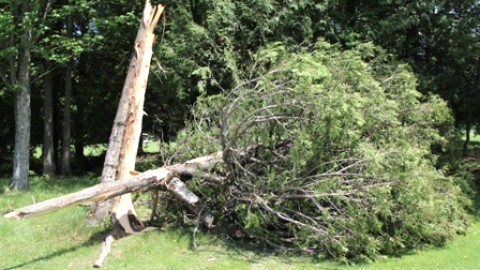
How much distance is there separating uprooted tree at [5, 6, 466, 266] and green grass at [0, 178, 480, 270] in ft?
1.05

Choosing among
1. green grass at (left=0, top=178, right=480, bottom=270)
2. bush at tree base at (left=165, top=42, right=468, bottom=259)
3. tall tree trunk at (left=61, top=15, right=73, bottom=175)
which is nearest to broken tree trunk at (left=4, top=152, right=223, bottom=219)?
bush at tree base at (left=165, top=42, right=468, bottom=259)

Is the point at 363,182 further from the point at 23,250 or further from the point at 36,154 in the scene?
the point at 36,154

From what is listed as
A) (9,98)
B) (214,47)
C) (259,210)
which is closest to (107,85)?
(9,98)

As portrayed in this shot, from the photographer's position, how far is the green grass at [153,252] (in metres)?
Answer: 7.81

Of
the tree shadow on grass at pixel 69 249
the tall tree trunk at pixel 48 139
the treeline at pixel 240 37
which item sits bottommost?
the tree shadow on grass at pixel 69 249

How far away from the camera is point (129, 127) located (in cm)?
1024

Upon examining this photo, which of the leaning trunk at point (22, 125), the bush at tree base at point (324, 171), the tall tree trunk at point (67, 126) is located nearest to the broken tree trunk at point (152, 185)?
the bush at tree base at point (324, 171)

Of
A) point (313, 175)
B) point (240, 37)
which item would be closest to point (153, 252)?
point (313, 175)

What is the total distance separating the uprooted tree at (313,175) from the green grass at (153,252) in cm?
32

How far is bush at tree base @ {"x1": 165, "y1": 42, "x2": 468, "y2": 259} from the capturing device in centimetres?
787

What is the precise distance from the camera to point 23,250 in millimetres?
8695

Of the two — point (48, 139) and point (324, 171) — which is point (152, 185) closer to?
point (324, 171)

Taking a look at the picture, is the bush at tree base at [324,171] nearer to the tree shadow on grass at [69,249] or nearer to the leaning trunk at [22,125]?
the tree shadow on grass at [69,249]

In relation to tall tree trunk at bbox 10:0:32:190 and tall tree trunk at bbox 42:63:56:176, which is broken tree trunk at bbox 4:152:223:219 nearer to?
tall tree trunk at bbox 10:0:32:190
